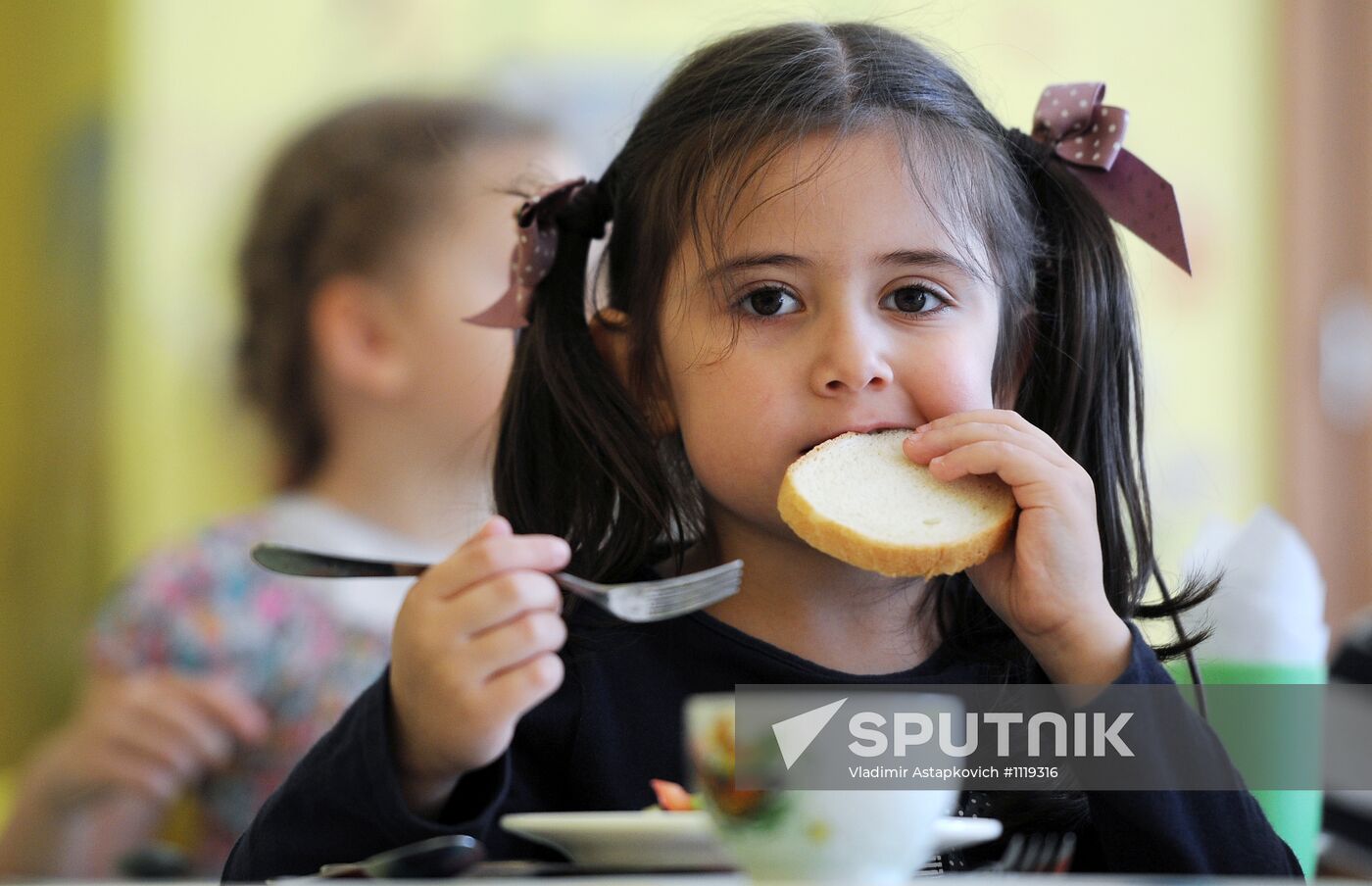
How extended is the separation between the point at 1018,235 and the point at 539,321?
0.42 m

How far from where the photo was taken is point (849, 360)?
3.30 ft

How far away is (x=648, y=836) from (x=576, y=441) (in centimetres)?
58

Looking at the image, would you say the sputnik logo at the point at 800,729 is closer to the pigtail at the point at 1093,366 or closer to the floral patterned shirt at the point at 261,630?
the pigtail at the point at 1093,366

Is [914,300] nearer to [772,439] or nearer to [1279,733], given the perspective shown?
[772,439]

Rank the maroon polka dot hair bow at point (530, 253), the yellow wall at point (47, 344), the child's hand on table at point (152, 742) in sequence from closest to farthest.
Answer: the maroon polka dot hair bow at point (530, 253) → the child's hand on table at point (152, 742) → the yellow wall at point (47, 344)

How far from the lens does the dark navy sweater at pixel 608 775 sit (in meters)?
0.90

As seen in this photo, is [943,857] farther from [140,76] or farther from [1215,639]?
[140,76]

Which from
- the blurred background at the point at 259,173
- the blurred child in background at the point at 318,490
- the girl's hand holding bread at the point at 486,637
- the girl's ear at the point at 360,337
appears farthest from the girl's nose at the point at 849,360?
the blurred background at the point at 259,173

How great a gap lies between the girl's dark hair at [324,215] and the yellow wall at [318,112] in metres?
0.41

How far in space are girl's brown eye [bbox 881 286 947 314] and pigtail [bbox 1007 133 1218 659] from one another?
178 millimetres

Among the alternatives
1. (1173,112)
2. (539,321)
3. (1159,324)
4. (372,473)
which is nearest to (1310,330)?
(1159,324)

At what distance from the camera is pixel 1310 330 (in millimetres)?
3201

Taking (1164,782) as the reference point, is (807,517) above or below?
above

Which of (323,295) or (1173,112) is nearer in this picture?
(323,295)
